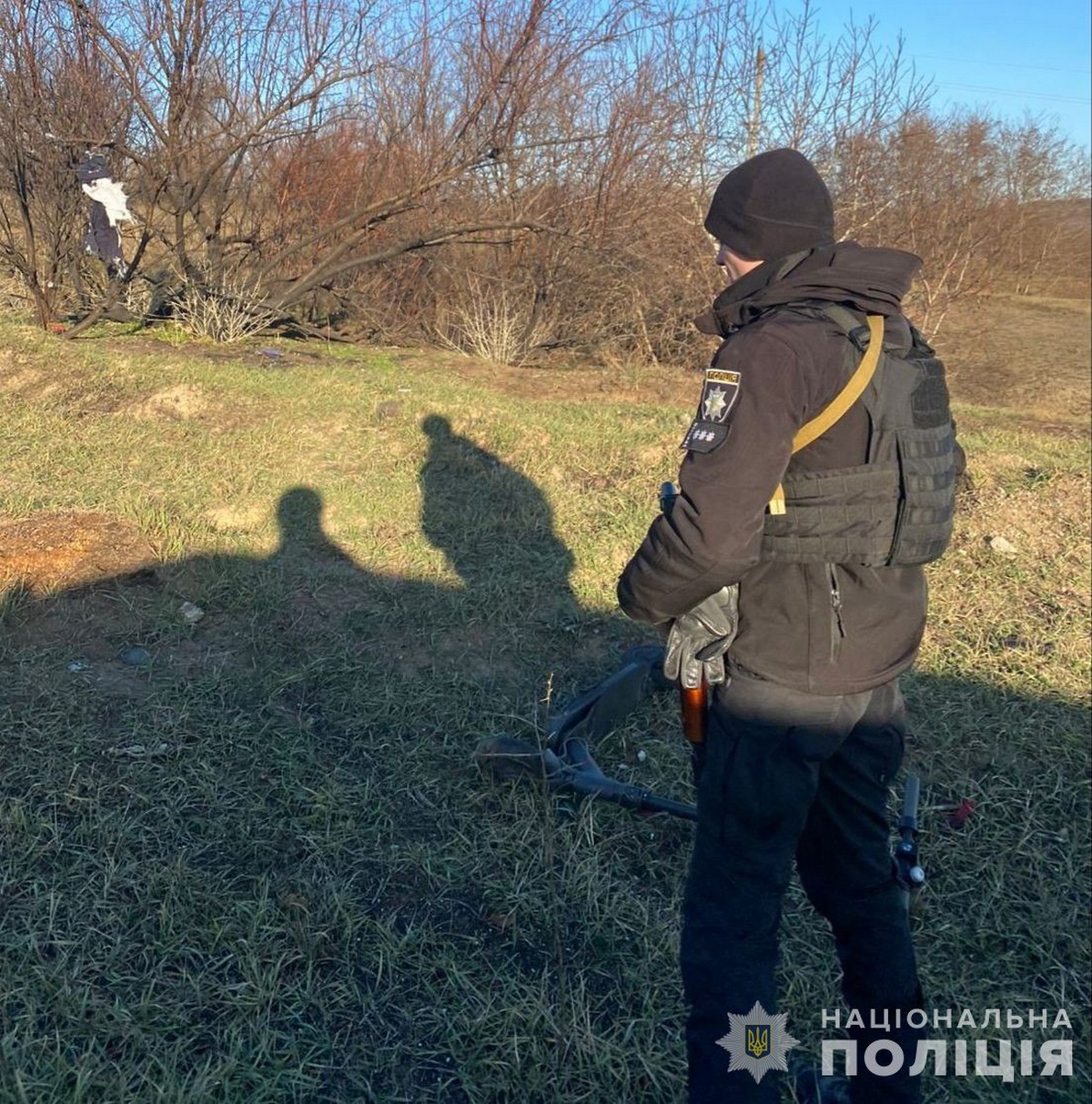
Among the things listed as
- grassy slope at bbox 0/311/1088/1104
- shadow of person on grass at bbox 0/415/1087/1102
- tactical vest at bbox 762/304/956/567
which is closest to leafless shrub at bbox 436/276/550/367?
grassy slope at bbox 0/311/1088/1104

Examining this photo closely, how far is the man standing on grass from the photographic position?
6.17 ft

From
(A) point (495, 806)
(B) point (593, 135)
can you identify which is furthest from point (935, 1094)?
(B) point (593, 135)

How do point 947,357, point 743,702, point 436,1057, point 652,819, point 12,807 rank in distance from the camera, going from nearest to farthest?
point 743,702, point 436,1057, point 12,807, point 652,819, point 947,357

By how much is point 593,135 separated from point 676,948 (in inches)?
359

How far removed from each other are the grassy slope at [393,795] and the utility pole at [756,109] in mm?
6036

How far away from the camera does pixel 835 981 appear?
265cm

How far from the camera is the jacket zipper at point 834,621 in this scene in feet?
6.48

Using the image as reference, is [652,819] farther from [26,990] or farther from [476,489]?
[476,489]

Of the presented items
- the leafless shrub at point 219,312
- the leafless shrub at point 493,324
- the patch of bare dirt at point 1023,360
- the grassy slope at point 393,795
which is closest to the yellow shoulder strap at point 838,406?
the grassy slope at point 393,795

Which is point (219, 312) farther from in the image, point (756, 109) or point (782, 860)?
point (782, 860)

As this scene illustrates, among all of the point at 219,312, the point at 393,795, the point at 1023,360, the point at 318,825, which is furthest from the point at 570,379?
the point at 318,825

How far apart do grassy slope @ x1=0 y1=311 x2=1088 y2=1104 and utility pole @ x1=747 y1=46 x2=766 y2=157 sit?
6.04 meters

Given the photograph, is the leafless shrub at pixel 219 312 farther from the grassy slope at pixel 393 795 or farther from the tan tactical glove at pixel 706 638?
the tan tactical glove at pixel 706 638

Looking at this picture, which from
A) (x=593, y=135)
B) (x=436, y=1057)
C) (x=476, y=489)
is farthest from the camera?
(x=593, y=135)
